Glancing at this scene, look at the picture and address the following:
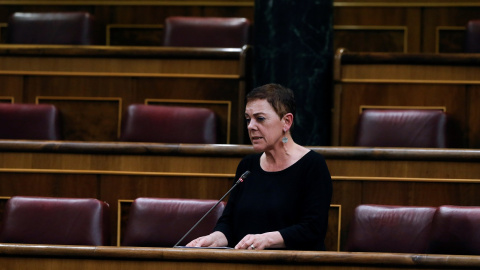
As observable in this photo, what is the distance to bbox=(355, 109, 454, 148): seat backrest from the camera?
102cm

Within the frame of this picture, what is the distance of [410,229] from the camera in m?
0.79

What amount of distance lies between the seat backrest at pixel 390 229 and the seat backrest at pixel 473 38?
0.56 m

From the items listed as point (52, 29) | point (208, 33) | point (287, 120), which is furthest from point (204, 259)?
point (52, 29)

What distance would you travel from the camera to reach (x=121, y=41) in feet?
5.16

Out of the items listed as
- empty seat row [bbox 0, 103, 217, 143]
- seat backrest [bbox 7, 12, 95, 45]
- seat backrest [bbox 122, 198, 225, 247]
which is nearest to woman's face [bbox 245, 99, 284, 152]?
seat backrest [bbox 122, 198, 225, 247]

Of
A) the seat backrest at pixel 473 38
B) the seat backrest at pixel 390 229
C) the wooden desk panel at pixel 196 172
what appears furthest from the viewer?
the seat backrest at pixel 473 38

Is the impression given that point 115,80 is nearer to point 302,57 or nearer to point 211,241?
point 302,57

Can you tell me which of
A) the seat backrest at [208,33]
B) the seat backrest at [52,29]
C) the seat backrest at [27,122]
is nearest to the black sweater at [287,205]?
the seat backrest at [27,122]

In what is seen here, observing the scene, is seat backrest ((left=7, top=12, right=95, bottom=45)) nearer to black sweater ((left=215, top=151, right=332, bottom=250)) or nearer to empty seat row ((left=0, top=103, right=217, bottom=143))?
empty seat row ((left=0, top=103, right=217, bottom=143))

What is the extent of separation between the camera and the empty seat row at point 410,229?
73cm

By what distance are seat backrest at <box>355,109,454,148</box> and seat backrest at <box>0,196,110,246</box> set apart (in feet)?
1.32

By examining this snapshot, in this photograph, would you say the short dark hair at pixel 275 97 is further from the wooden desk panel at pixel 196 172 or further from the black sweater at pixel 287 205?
the wooden desk panel at pixel 196 172

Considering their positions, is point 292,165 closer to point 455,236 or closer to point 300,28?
point 455,236

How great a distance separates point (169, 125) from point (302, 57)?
226 mm
